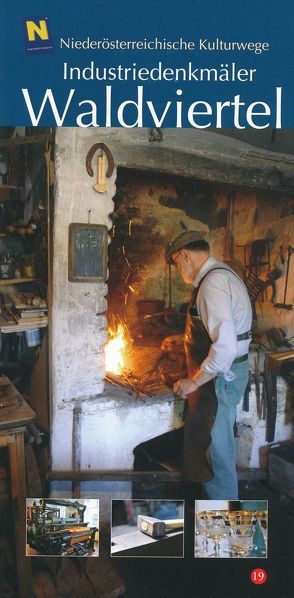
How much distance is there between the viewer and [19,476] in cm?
273

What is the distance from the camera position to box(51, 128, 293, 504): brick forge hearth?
2697 millimetres

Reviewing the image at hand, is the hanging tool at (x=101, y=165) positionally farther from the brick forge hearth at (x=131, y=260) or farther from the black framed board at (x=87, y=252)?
the black framed board at (x=87, y=252)

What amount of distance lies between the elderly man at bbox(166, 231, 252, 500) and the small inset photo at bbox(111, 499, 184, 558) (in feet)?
0.88

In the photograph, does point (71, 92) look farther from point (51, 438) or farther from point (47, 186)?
point (51, 438)

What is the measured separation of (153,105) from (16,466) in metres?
2.34

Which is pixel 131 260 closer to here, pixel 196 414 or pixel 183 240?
pixel 183 240

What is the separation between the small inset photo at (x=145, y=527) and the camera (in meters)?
2.76

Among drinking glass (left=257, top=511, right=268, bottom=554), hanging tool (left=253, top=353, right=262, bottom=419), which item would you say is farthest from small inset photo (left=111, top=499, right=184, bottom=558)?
hanging tool (left=253, top=353, right=262, bottom=419)

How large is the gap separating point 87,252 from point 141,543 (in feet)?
6.15

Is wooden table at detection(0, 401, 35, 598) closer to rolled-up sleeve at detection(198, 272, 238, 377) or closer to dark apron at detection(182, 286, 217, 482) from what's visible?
→ dark apron at detection(182, 286, 217, 482)

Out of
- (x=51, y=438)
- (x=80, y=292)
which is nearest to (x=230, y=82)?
(x=80, y=292)

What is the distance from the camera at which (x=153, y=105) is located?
257 centimetres

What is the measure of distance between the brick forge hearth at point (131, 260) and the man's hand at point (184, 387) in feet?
0.28

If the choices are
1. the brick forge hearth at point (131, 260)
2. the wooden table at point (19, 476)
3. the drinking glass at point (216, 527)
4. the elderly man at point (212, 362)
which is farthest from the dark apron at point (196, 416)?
the wooden table at point (19, 476)
